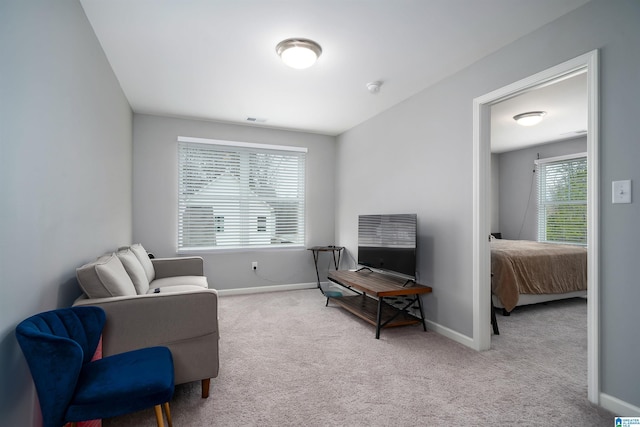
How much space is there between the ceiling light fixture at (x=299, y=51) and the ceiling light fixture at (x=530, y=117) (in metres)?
3.26

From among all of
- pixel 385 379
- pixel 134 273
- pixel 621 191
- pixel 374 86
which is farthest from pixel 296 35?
pixel 385 379

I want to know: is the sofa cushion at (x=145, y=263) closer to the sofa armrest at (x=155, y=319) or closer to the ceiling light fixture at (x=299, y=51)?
the sofa armrest at (x=155, y=319)

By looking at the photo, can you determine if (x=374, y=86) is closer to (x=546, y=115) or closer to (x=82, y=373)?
(x=546, y=115)

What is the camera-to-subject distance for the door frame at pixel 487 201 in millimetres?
2000

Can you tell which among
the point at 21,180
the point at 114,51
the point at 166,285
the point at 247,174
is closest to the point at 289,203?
the point at 247,174

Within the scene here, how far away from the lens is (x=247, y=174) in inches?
195

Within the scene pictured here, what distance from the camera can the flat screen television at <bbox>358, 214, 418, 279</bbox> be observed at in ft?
11.0

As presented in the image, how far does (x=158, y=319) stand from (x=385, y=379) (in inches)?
62.3

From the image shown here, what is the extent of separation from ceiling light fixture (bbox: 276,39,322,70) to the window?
2.39 m

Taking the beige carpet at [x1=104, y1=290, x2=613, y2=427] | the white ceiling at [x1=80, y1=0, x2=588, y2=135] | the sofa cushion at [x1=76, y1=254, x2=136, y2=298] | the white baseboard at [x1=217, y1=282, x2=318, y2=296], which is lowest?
the beige carpet at [x1=104, y1=290, x2=613, y2=427]

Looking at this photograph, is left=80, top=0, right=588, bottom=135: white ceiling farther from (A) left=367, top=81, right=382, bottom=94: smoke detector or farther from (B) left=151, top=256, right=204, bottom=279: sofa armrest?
(B) left=151, top=256, right=204, bottom=279: sofa armrest

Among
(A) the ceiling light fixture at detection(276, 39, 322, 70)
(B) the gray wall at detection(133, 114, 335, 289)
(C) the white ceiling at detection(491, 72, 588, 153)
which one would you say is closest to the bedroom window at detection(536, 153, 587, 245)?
(C) the white ceiling at detection(491, 72, 588, 153)

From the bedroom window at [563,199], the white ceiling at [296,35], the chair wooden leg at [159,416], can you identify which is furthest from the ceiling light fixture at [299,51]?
the bedroom window at [563,199]

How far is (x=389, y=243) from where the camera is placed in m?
3.63
